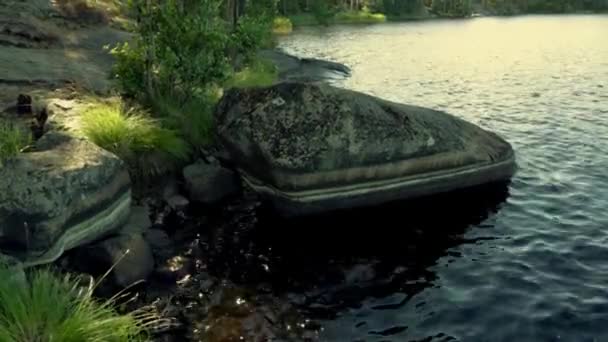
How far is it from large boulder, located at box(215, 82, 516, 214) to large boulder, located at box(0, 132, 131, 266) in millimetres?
3558

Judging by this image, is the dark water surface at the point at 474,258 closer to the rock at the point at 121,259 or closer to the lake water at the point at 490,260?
the lake water at the point at 490,260

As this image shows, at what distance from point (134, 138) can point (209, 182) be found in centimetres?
229

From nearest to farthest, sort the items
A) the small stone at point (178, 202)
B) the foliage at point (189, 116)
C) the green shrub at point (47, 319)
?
the green shrub at point (47, 319)
the small stone at point (178, 202)
the foliage at point (189, 116)

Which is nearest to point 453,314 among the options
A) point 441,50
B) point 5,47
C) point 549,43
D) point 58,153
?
point 58,153

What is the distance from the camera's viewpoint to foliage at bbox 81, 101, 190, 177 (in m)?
13.4

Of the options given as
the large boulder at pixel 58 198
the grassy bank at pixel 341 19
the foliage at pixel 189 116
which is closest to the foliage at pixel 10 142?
the large boulder at pixel 58 198

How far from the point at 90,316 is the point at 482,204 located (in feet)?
36.0

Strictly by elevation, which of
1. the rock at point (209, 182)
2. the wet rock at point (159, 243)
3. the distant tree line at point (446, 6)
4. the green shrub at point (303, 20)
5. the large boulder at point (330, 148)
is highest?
the distant tree line at point (446, 6)

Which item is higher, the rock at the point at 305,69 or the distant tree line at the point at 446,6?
the distant tree line at the point at 446,6

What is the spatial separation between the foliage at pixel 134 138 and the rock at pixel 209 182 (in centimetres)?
76

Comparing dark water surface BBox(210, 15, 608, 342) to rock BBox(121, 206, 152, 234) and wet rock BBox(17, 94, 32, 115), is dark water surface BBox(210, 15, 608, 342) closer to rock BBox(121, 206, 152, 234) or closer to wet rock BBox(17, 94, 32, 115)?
rock BBox(121, 206, 152, 234)

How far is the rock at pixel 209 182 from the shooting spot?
14125 millimetres

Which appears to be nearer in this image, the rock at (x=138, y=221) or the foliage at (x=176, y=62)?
the rock at (x=138, y=221)

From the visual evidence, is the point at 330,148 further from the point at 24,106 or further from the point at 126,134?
the point at 24,106
